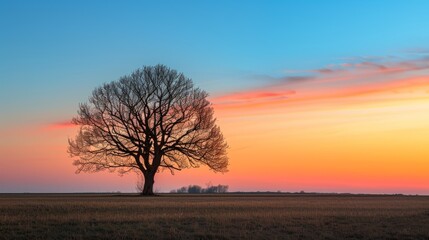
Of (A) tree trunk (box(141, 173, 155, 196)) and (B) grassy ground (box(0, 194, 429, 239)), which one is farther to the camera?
(A) tree trunk (box(141, 173, 155, 196))

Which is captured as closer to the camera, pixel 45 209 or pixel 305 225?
pixel 305 225

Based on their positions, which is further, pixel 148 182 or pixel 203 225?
pixel 148 182

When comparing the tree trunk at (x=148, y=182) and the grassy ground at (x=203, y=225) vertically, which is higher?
the tree trunk at (x=148, y=182)

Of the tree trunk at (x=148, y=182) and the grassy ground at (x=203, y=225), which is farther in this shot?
the tree trunk at (x=148, y=182)

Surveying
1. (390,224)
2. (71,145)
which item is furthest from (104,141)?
(390,224)

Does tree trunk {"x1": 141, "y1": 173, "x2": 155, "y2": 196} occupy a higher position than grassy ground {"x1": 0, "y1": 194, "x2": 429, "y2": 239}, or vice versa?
tree trunk {"x1": 141, "y1": 173, "x2": 155, "y2": 196}

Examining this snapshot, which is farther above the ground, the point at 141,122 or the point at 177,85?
the point at 177,85

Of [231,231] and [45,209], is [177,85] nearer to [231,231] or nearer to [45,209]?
[45,209]

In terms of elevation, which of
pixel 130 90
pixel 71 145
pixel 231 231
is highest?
pixel 130 90

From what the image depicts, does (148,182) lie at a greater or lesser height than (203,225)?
greater

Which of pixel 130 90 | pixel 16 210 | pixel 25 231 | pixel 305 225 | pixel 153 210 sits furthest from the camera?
pixel 130 90

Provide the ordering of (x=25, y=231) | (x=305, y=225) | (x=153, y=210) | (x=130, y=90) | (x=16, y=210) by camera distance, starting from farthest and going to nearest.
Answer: (x=130, y=90)
(x=153, y=210)
(x=16, y=210)
(x=305, y=225)
(x=25, y=231)

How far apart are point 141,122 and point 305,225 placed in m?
35.3

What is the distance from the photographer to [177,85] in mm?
60500
